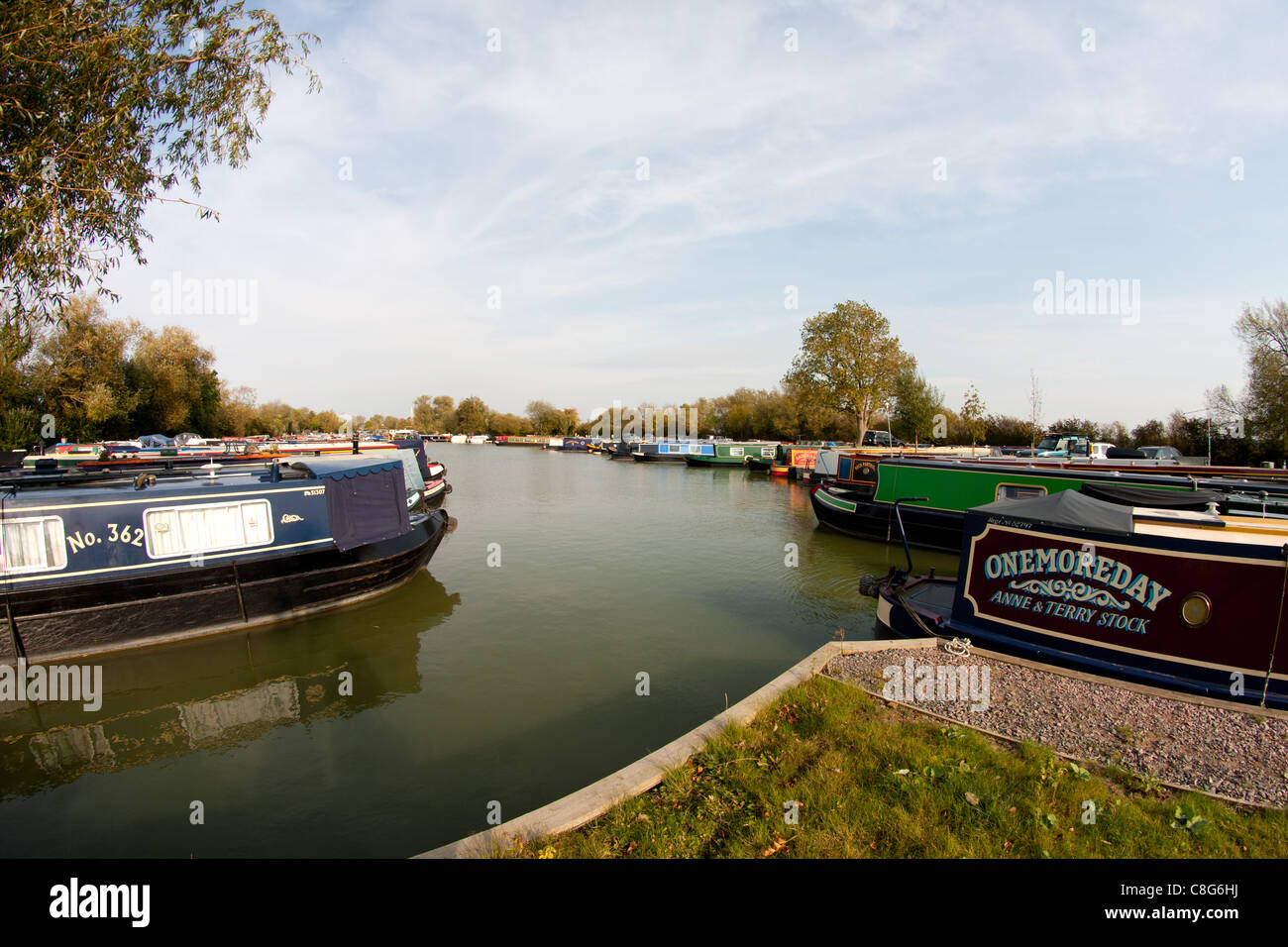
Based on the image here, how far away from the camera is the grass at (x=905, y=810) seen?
12.5ft

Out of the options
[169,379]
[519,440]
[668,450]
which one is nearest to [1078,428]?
[668,450]

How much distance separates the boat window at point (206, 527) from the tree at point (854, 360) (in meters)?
46.9

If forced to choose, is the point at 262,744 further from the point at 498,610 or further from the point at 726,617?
the point at 726,617

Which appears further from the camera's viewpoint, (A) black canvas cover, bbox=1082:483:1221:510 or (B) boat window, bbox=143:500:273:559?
(B) boat window, bbox=143:500:273:559

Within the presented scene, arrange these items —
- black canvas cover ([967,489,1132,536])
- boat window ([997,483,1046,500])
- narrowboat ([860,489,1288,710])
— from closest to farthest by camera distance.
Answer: narrowboat ([860,489,1288,710]) < black canvas cover ([967,489,1132,536]) < boat window ([997,483,1046,500])

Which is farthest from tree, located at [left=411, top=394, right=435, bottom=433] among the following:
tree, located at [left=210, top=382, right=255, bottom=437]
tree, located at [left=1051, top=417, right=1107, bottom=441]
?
tree, located at [left=1051, top=417, right=1107, bottom=441]

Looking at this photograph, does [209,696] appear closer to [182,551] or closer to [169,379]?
[182,551]

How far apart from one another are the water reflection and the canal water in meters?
0.03

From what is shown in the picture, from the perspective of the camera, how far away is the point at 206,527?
1053cm

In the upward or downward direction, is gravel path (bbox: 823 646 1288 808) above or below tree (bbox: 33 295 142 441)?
below

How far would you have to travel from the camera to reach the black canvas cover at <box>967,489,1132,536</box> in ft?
24.3

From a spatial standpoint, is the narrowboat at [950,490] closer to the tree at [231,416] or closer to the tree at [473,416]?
the tree at [231,416]

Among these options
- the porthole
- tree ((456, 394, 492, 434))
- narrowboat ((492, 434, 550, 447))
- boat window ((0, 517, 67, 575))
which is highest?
tree ((456, 394, 492, 434))

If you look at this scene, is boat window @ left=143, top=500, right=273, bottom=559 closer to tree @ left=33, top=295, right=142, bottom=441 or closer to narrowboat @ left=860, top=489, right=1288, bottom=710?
narrowboat @ left=860, top=489, right=1288, bottom=710
